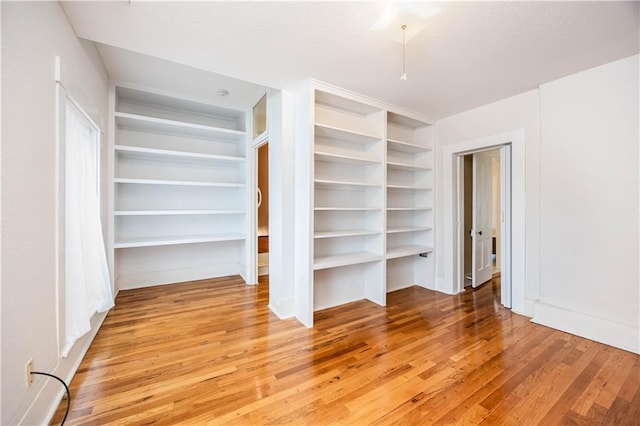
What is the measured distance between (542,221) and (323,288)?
7.90ft

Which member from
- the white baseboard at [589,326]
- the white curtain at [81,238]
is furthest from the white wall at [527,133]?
the white curtain at [81,238]

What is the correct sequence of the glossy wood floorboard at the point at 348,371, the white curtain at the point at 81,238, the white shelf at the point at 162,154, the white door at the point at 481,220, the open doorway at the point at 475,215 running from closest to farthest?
the glossy wood floorboard at the point at 348,371 < the white curtain at the point at 81,238 < the white shelf at the point at 162,154 < the open doorway at the point at 475,215 < the white door at the point at 481,220

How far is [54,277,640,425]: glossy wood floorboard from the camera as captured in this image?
1501mm

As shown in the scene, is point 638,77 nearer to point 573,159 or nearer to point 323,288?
point 573,159

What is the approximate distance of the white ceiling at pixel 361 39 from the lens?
162 centimetres

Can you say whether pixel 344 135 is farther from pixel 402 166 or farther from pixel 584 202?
pixel 584 202

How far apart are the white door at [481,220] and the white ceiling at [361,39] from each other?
1408 millimetres

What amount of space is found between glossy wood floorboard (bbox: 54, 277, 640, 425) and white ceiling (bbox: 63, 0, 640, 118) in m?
2.41

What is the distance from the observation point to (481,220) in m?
3.90

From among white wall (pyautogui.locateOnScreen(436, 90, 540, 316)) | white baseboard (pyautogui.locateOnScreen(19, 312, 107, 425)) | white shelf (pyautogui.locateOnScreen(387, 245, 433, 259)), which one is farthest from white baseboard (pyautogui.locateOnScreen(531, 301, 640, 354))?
white baseboard (pyautogui.locateOnScreen(19, 312, 107, 425))

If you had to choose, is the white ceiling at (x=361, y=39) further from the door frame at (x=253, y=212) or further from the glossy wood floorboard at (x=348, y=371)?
the glossy wood floorboard at (x=348, y=371)

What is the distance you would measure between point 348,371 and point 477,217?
3.06m

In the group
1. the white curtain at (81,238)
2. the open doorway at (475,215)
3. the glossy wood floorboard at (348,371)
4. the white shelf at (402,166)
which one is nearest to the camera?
the glossy wood floorboard at (348,371)

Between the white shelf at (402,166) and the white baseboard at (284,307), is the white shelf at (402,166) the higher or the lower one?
the higher one
